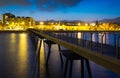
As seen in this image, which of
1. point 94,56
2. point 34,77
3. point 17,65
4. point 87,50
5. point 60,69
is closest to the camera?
point 94,56

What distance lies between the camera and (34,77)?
2244cm

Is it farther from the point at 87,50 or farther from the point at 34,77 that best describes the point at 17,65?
the point at 87,50

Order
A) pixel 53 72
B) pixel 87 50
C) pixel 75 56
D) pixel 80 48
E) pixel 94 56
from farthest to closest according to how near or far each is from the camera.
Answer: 1. pixel 53 72
2. pixel 75 56
3. pixel 80 48
4. pixel 87 50
5. pixel 94 56

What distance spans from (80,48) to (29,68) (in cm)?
1188

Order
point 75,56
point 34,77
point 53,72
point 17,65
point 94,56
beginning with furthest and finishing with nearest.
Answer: point 17,65 → point 53,72 → point 34,77 → point 75,56 → point 94,56

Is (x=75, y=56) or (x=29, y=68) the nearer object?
(x=75, y=56)

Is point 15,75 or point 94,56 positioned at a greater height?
point 94,56

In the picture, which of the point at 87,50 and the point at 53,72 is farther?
the point at 53,72

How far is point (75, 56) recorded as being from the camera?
61.0ft

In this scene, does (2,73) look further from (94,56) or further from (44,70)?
(94,56)

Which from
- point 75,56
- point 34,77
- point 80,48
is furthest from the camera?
point 34,77

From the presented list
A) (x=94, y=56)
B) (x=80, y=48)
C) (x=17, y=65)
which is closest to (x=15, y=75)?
(x=17, y=65)

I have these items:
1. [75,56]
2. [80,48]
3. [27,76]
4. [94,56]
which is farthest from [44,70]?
[94,56]

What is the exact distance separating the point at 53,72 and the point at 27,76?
2.83 meters
